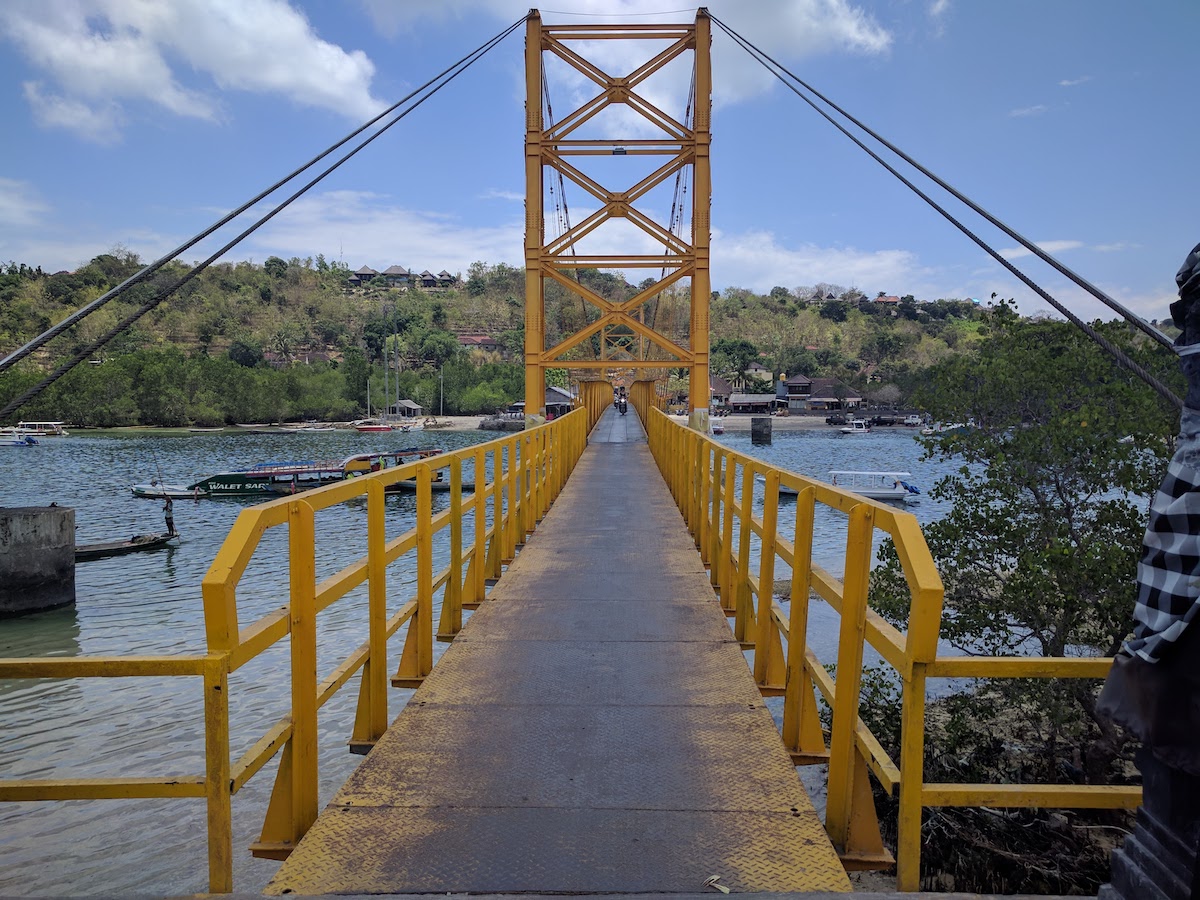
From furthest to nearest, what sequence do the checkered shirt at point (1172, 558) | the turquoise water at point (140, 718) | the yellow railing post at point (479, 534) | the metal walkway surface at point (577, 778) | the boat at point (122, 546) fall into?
the boat at point (122, 546) < the turquoise water at point (140, 718) < the yellow railing post at point (479, 534) < the metal walkway surface at point (577, 778) < the checkered shirt at point (1172, 558)

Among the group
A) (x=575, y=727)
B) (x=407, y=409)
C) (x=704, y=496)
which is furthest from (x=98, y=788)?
(x=407, y=409)

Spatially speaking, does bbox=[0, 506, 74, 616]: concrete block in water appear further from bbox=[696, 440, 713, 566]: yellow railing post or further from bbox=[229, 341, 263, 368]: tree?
bbox=[229, 341, 263, 368]: tree

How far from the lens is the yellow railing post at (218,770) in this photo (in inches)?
89.1

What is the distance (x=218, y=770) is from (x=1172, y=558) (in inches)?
98.4

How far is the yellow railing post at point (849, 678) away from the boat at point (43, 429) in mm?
89526

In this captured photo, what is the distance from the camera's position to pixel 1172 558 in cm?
173

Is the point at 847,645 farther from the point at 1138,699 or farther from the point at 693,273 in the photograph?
the point at 693,273

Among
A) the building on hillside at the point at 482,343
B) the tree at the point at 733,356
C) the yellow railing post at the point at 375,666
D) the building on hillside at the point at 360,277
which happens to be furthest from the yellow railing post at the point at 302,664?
the building on hillside at the point at 360,277

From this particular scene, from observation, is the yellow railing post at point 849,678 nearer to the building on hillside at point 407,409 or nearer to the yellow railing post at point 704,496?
the yellow railing post at point 704,496

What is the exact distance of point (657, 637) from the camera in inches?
196

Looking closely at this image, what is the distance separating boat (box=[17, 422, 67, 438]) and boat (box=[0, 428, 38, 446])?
1341mm

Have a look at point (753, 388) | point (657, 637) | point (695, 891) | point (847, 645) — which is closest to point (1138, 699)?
point (847, 645)

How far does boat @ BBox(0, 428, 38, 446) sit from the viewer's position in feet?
227

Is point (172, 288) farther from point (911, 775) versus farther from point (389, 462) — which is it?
point (389, 462)
